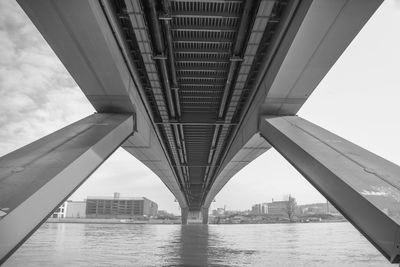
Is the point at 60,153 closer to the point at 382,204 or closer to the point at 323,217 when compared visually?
the point at 382,204

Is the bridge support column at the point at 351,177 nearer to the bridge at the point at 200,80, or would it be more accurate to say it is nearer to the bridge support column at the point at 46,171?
the bridge at the point at 200,80

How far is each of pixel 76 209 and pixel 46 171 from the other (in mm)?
160460

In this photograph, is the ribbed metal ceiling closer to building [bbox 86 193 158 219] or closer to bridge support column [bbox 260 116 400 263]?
bridge support column [bbox 260 116 400 263]

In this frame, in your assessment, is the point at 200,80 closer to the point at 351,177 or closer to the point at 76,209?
the point at 351,177

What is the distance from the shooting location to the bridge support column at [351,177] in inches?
235

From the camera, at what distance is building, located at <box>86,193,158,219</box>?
143 meters

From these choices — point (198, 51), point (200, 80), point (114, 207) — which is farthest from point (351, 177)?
point (114, 207)

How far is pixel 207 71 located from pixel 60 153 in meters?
6.29

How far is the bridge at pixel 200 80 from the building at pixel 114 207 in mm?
140223

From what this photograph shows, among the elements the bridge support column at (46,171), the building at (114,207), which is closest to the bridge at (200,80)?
the bridge support column at (46,171)

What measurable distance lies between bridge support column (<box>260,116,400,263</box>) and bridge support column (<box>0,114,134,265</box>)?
597cm

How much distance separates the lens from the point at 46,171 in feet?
24.3

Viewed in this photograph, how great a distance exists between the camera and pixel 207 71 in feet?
39.8

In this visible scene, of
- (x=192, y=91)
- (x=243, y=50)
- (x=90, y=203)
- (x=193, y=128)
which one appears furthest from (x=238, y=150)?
(x=90, y=203)
